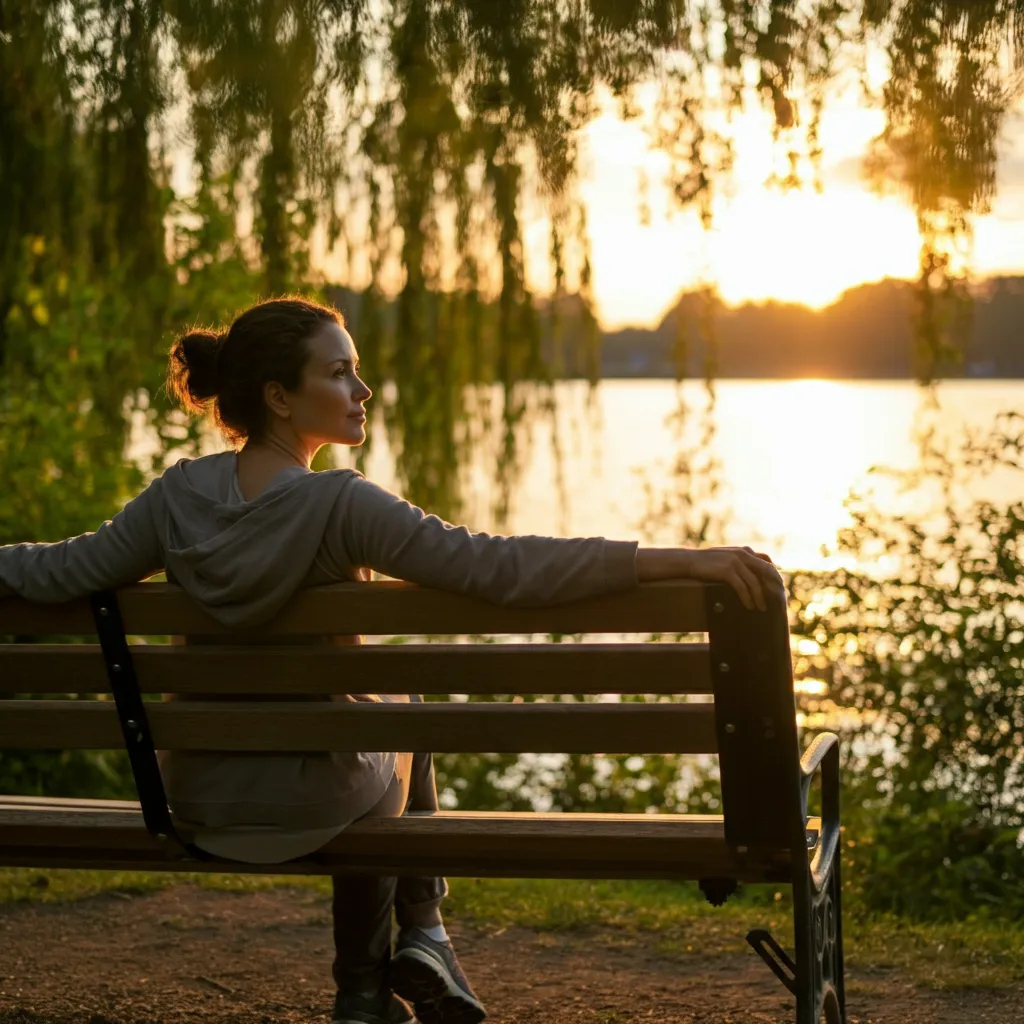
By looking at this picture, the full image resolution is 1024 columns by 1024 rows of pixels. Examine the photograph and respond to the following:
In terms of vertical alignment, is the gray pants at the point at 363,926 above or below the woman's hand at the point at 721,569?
below

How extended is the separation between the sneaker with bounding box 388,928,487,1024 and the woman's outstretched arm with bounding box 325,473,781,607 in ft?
3.08

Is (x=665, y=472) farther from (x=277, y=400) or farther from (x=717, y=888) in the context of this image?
(x=717, y=888)

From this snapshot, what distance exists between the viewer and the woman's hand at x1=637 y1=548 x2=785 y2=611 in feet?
8.04

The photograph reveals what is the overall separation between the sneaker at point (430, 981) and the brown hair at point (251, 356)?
1085mm

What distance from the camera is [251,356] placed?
3.01 meters

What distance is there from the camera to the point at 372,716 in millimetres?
2695

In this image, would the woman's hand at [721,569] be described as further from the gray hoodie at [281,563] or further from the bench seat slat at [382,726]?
the bench seat slat at [382,726]

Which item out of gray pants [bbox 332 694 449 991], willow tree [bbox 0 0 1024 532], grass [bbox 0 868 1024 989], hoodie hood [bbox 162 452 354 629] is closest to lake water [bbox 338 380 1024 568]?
willow tree [bbox 0 0 1024 532]

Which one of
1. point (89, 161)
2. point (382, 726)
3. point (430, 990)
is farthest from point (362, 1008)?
point (89, 161)

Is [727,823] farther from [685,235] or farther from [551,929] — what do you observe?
[551,929]

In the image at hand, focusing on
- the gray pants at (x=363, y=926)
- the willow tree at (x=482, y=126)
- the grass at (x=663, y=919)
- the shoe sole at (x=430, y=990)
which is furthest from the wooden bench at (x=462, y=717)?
the grass at (x=663, y=919)

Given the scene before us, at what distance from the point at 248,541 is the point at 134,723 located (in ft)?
1.35

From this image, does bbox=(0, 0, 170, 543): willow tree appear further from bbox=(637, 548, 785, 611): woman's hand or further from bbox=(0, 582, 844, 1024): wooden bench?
bbox=(637, 548, 785, 611): woman's hand

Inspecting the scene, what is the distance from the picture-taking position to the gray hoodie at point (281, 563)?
8.22 ft
